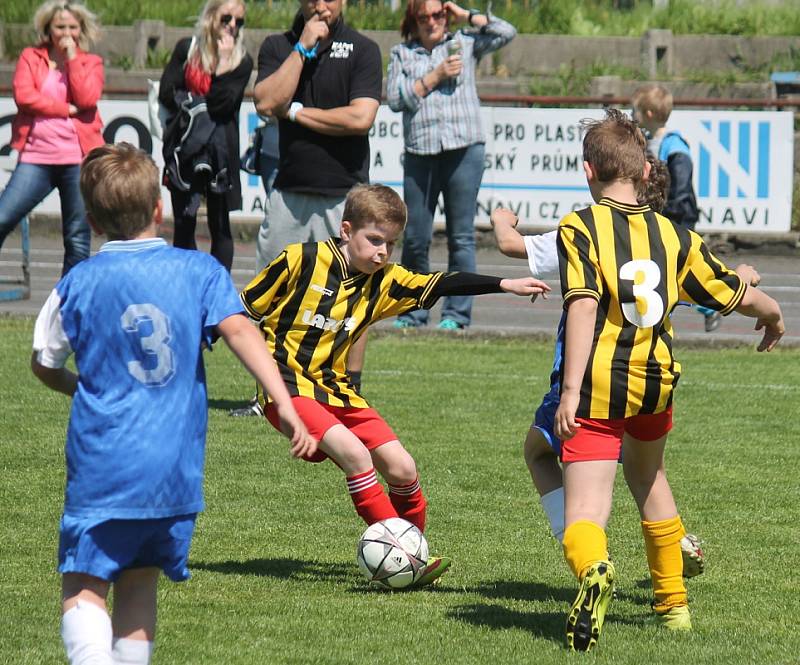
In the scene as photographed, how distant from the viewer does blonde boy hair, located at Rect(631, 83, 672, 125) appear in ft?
29.0

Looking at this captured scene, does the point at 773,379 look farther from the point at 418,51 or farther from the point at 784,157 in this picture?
the point at 784,157

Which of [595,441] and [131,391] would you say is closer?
[131,391]

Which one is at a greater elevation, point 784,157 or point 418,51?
Answer: point 418,51

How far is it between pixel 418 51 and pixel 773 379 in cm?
329

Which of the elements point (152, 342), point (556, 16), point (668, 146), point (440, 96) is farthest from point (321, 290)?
point (556, 16)

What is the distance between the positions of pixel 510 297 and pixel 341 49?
5.83m

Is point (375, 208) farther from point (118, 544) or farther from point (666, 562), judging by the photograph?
point (118, 544)

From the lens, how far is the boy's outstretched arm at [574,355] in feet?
13.8

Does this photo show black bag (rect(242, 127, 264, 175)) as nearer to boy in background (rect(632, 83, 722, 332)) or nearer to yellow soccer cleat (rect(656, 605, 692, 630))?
boy in background (rect(632, 83, 722, 332))

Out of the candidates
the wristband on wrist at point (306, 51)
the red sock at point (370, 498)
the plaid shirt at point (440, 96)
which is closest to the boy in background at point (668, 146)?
the plaid shirt at point (440, 96)

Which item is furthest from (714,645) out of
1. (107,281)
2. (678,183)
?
(678,183)

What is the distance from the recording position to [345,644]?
4289 mm

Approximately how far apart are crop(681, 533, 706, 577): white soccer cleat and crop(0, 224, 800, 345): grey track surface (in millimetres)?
5588

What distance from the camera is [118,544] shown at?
3.50 metres
